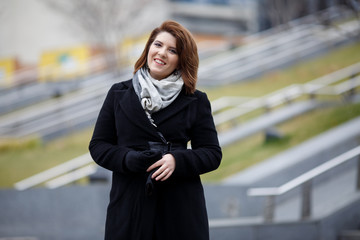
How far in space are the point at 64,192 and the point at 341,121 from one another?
Answer: 5849mm

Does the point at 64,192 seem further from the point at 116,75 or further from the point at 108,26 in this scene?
the point at 108,26

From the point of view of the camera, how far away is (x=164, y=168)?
301cm

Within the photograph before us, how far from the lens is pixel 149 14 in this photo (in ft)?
105

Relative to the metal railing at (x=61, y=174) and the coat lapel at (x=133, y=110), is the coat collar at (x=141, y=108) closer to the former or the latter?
the coat lapel at (x=133, y=110)

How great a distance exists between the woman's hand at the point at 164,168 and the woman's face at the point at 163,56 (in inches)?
20.9

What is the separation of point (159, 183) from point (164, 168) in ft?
0.53

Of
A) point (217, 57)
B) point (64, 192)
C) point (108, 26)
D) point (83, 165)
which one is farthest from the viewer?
Result: point (217, 57)

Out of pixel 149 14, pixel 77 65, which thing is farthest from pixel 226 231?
pixel 149 14

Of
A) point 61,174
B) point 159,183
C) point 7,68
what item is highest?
point 7,68

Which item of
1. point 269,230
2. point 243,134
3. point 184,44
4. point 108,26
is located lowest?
point 269,230

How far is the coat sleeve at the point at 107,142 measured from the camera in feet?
10.2

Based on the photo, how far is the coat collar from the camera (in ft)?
10.3

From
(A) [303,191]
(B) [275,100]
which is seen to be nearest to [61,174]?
(B) [275,100]

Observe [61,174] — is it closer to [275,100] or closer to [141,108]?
[275,100]
